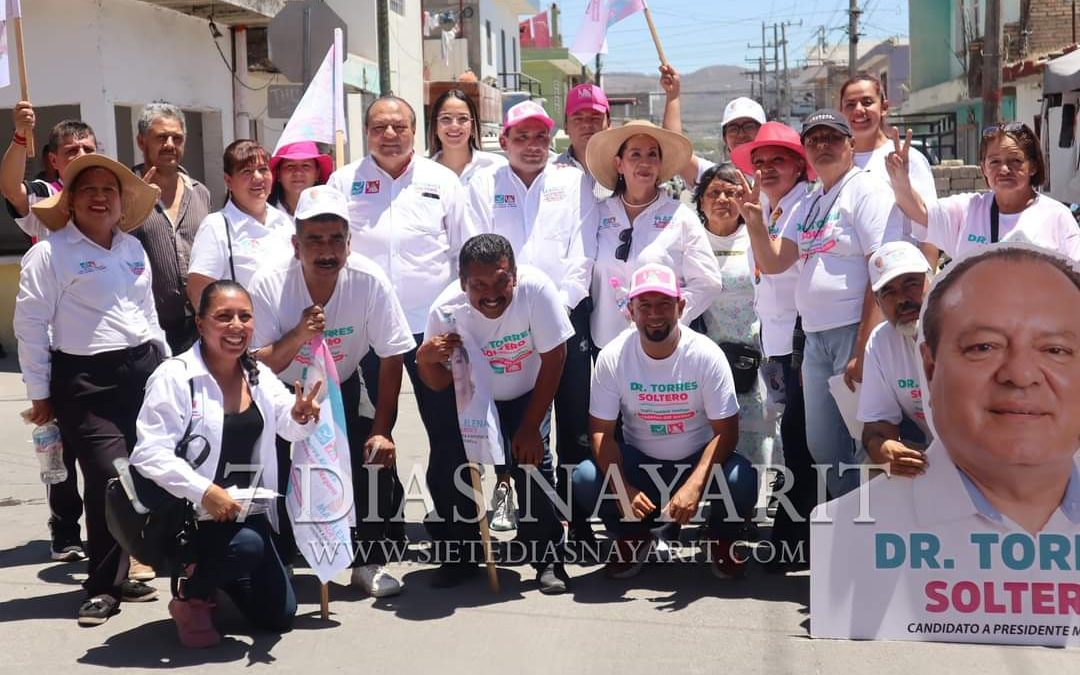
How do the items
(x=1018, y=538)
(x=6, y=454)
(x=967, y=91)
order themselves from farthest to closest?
(x=967, y=91) → (x=6, y=454) → (x=1018, y=538)

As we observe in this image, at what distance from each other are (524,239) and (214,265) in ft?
4.91

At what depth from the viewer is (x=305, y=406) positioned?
16.4ft

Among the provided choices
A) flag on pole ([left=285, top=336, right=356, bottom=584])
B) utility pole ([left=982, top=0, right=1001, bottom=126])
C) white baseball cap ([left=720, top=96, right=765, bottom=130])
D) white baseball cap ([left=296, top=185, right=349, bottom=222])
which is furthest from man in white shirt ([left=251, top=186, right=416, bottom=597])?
utility pole ([left=982, top=0, right=1001, bottom=126])

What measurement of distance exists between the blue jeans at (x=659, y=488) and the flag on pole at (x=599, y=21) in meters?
2.67

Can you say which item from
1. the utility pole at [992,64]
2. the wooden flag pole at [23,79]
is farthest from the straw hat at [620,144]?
the utility pole at [992,64]

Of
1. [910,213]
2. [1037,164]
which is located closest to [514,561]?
[910,213]

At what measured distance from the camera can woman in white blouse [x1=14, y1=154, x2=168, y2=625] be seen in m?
5.20

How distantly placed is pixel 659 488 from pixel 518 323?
96cm

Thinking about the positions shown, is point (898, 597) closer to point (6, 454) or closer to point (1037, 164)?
point (1037, 164)

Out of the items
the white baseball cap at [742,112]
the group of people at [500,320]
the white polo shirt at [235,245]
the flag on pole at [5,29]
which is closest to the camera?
the group of people at [500,320]

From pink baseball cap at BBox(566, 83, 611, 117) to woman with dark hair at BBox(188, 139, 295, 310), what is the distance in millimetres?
1585

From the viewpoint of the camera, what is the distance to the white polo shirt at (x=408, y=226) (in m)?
5.96

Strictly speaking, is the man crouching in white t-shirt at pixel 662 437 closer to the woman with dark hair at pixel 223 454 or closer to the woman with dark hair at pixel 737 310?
the woman with dark hair at pixel 737 310

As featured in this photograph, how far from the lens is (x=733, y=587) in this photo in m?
5.46
